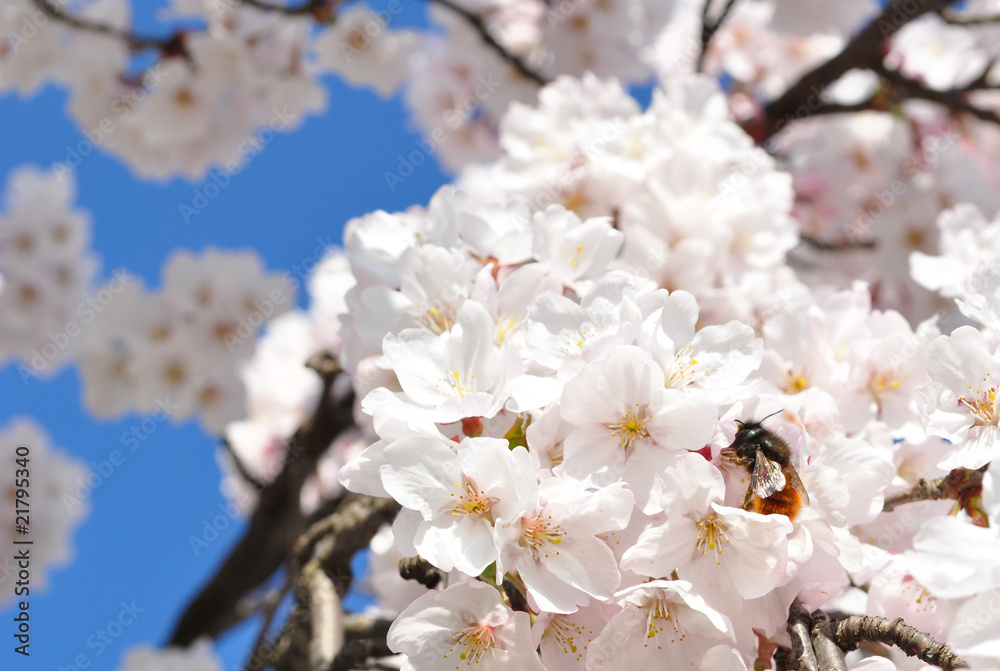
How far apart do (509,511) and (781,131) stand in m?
2.72

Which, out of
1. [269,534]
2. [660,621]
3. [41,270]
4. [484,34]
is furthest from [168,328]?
[660,621]

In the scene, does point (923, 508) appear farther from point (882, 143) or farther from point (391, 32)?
point (391, 32)

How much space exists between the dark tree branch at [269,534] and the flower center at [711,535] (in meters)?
1.67

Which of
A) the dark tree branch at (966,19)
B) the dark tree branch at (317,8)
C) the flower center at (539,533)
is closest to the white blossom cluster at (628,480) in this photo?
the flower center at (539,533)

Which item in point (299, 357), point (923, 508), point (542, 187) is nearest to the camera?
point (923, 508)

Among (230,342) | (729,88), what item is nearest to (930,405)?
(230,342)

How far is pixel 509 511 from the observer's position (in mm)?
991

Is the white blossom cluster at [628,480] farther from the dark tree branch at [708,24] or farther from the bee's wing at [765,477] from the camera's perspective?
the dark tree branch at [708,24]

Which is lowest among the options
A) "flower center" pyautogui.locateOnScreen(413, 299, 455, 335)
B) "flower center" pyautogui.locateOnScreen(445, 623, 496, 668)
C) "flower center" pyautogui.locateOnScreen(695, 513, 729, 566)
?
"flower center" pyautogui.locateOnScreen(445, 623, 496, 668)

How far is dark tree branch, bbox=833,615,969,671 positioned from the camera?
875 mm

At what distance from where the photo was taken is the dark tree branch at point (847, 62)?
284cm

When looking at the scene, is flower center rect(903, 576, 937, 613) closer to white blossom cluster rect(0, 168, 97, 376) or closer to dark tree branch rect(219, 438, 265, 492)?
dark tree branch rect(219, 438, 265, 492)

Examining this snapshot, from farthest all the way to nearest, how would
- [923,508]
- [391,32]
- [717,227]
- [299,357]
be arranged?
[299,357]
[391,32]
[717,227]
[923,508]

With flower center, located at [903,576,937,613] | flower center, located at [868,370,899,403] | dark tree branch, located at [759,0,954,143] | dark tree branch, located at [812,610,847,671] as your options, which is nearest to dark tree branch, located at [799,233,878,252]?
dark tree branch, located at [759,0,954,143]
